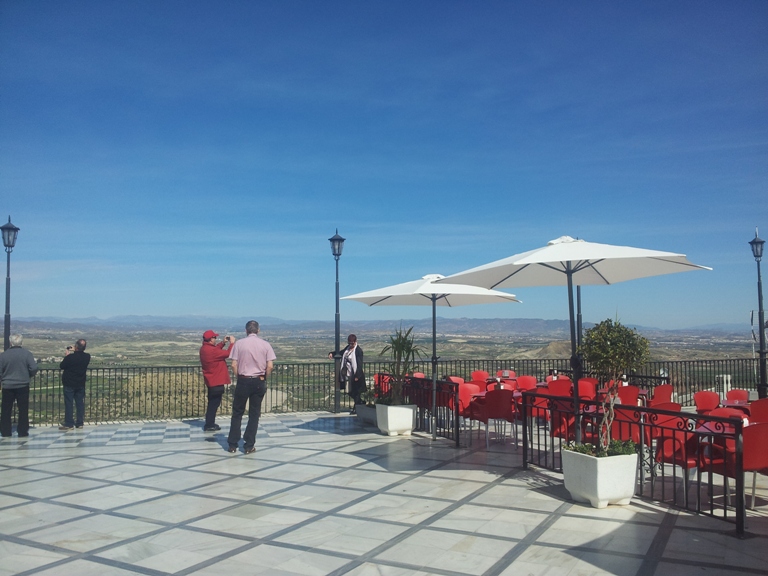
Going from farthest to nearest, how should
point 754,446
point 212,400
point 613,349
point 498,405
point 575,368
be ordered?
point 613,349 → point 212,400 → point 498,405 → point 575,368 → point 754,446

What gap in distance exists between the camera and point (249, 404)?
829cm

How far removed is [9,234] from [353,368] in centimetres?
683

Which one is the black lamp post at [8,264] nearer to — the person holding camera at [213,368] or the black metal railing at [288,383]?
the black metal railing at [288,383]

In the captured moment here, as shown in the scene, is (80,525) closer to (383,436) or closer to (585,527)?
(585,527)

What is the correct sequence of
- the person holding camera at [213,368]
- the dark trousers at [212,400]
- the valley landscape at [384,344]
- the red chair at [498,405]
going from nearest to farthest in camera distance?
the red chair at [498,405] → the person holding camera at [213,368] → the dark trousers at [212,400] → the valley landscape at [384,344]

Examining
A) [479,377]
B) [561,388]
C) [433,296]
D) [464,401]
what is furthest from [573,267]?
A: [479,377]

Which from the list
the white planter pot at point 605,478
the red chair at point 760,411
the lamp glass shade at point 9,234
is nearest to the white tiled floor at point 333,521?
the white planter pot at point 605,478

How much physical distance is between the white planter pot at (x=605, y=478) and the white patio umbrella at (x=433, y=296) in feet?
11.2

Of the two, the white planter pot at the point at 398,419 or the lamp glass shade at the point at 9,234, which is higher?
the lamp glass shade at the point at 9,234

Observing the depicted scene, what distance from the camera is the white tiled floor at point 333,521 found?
13.9ft

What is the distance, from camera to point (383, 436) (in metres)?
9.71

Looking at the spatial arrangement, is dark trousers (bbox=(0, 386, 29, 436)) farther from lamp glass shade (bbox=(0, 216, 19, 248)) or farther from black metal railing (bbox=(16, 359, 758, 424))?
lamp glass shade (bbox=(0, 216, 19, 248))

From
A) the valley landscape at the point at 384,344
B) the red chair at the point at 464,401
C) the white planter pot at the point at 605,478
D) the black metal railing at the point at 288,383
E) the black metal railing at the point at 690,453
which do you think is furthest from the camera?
the valley landscape at the point at 384,344

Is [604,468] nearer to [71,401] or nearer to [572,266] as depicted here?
[572,266]
